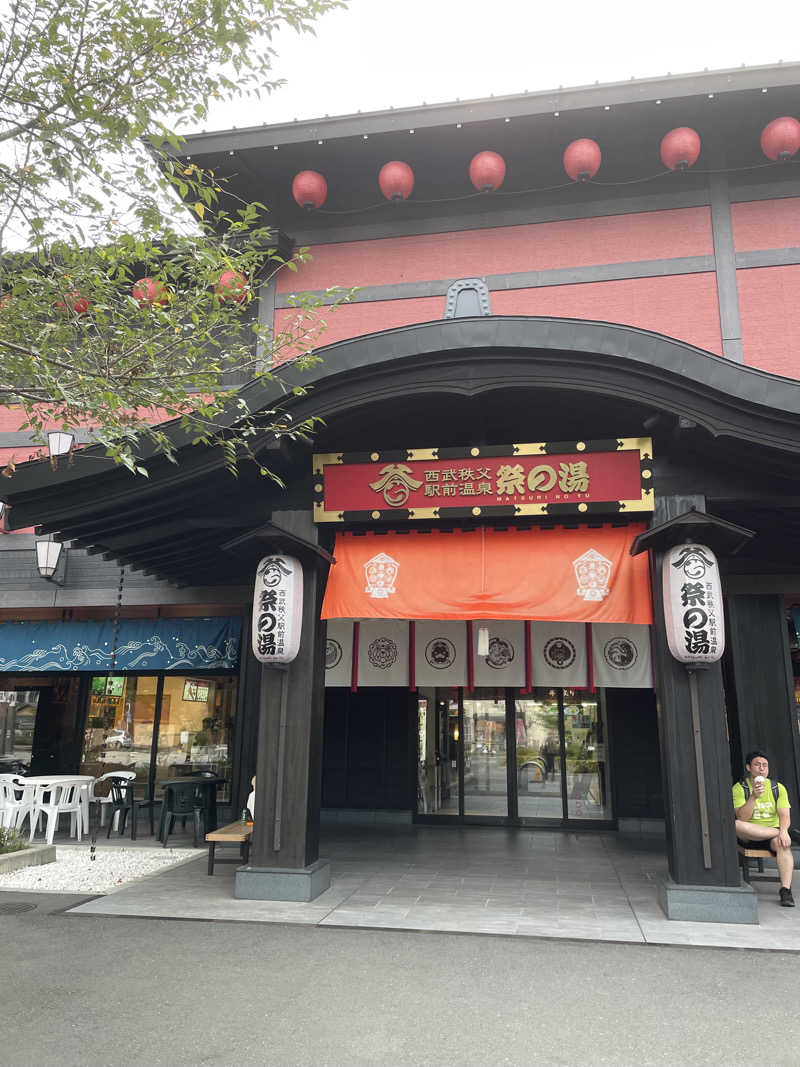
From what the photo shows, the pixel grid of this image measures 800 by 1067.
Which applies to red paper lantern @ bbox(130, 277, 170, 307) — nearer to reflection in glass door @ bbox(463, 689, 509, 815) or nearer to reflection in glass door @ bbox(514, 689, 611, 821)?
reflection in glass door @ bbox(463, 689, 509, 815)

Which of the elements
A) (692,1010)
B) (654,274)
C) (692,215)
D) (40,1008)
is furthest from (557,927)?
(692,215)

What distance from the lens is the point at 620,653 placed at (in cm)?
1030

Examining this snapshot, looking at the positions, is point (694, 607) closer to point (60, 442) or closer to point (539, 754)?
point (539, 754)

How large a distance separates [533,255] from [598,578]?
6898 millimetres

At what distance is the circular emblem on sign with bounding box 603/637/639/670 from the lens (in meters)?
10.3

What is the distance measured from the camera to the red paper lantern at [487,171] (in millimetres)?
11375

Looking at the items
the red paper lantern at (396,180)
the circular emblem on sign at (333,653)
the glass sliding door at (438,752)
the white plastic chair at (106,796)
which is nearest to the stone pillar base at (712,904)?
the circular emblem on sign at (333,653)

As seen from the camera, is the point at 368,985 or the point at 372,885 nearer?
the point at 368,985

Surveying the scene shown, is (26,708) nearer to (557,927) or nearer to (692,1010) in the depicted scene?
(557,927)

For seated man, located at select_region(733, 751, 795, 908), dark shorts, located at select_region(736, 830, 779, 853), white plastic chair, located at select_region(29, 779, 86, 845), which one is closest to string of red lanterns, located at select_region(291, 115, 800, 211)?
seated man, located at select_region(733, 751, 795, 908)

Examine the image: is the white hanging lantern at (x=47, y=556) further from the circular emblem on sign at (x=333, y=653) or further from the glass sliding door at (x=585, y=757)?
the glass sliding door at (x=585, y=757)

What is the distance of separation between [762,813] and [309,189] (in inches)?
449

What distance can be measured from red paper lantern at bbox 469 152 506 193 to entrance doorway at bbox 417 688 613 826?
854cm

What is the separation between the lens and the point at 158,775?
1272cm
